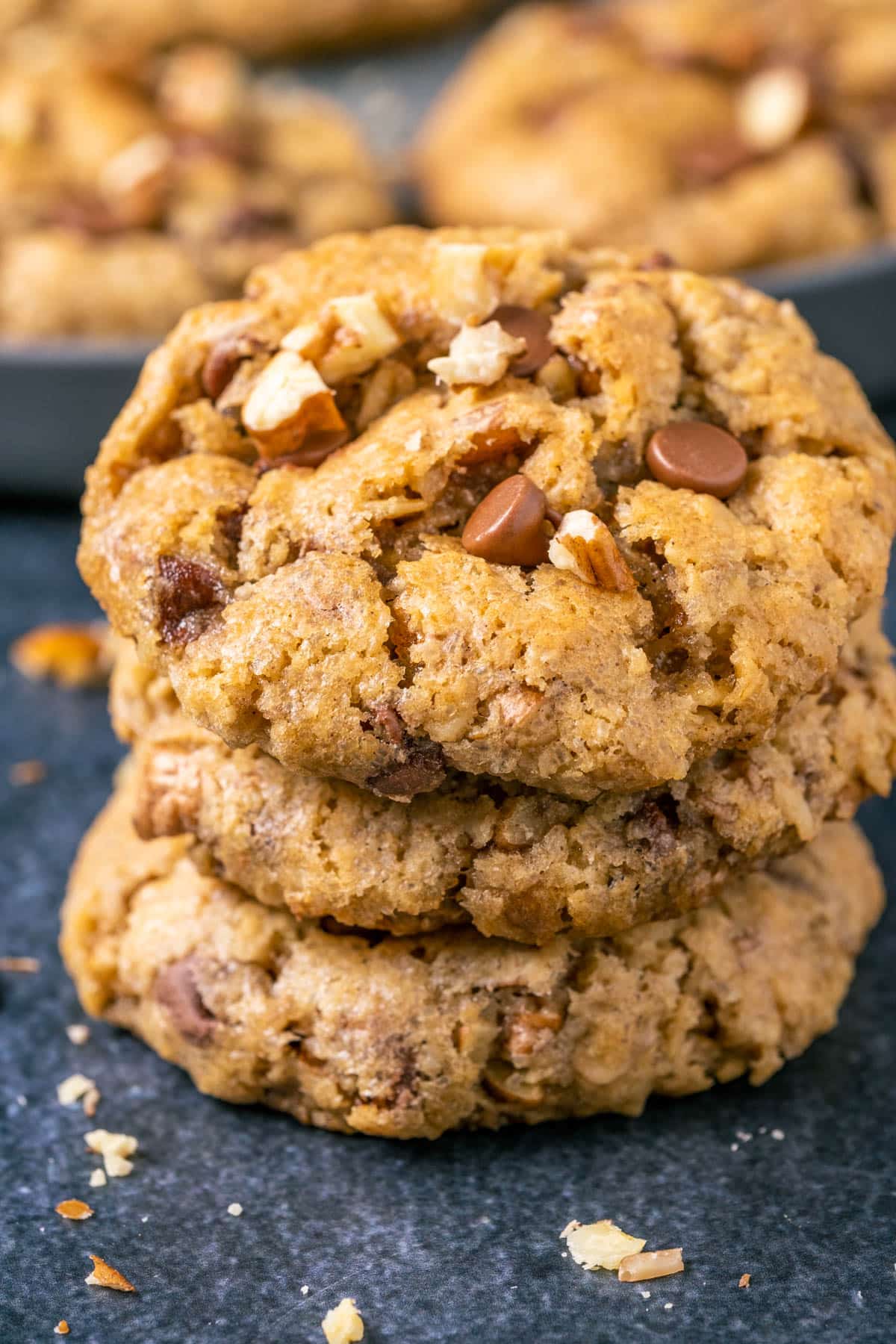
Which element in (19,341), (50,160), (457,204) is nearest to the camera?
(19,341)

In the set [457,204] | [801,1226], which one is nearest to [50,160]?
[457,204]

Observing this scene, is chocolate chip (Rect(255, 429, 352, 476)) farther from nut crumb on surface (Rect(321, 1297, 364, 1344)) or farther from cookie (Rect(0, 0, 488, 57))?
cookie (Rect(0, 0, 488, 57))

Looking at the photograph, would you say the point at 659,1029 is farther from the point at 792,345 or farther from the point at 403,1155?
the point at 792,345

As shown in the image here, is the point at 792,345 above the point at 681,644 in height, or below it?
above

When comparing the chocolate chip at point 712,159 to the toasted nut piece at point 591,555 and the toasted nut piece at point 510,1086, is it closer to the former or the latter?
the toasted nut piece at point 591,555

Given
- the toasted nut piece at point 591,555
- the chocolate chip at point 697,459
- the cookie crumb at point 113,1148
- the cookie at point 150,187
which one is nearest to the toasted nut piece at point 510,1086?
the cookie crumb at point 113,1148

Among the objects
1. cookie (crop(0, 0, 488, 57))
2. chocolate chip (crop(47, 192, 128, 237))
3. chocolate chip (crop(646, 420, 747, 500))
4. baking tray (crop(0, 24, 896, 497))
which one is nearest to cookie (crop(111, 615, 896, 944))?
chocolate chip (crop(646, 420, 747, 500))
